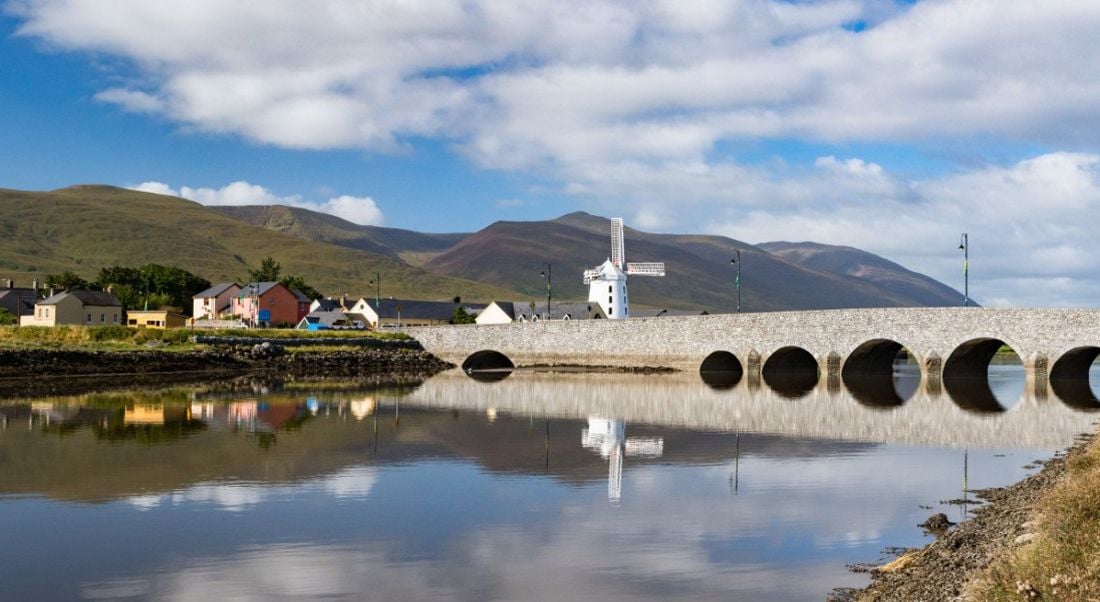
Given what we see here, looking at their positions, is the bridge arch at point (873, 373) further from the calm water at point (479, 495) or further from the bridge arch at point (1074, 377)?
the calm water at point (479, 495)

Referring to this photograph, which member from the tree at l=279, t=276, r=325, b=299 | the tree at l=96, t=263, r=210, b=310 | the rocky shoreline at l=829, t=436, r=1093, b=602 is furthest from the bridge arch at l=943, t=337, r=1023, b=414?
the tree at l=96, t=263, r=210, b=310

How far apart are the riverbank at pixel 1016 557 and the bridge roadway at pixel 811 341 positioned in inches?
1583

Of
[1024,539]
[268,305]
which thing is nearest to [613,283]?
[268,305]

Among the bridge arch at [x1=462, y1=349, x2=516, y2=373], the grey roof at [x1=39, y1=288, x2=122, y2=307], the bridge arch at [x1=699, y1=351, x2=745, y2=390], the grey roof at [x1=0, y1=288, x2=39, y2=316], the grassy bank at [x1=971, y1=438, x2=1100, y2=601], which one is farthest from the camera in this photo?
the grey roof at [x1=0, y1=288, x2=39, y2=316]

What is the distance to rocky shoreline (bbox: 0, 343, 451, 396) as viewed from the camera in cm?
5625

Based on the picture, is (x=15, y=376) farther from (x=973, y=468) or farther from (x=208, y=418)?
(x=973, y=468)

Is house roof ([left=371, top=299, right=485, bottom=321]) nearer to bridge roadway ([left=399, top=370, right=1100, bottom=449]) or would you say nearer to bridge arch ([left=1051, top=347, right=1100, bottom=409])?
bridge roadway ([left=399, top=370, right=1100, bottom=449])

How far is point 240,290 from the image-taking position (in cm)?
11731

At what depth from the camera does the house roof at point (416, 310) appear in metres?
Answer: 122

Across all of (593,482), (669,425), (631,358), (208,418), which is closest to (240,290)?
(631,358)

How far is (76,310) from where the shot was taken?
95312 mm

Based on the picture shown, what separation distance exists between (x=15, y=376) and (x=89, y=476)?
A: 36.5m

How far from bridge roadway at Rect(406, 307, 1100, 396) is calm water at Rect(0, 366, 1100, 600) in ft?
40.8

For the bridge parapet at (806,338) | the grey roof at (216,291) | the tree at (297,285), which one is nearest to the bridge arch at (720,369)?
the bridge parapet at (806,338)
